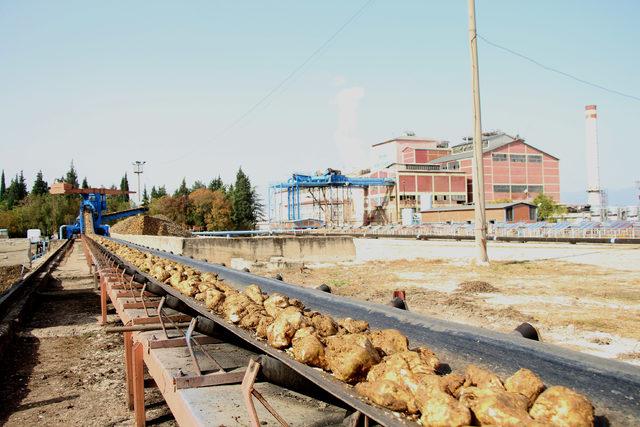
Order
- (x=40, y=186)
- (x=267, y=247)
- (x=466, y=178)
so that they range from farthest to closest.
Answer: (x=40, y=186) → (x=466, y=178) → (x=267, y=247)

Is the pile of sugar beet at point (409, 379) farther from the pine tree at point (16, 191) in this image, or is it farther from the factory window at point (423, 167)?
the pine tree at point (16, 191)

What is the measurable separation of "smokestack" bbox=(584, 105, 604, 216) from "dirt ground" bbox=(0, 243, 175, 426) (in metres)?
57.3

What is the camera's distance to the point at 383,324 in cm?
340

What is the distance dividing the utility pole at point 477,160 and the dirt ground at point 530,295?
755mm

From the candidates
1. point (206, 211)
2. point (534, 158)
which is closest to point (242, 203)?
point (206, 211)

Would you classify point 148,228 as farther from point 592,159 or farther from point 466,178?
point 592,159

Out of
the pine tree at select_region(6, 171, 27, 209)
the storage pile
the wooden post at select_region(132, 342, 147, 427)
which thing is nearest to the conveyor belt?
the wooden post at select_region(132, 342, 147, 427)

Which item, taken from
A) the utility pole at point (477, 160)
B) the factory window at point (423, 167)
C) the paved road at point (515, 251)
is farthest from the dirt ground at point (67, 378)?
the factory window at point (423, 167)

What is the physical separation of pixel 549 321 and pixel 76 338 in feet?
26.6

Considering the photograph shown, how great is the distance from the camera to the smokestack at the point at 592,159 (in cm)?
5500

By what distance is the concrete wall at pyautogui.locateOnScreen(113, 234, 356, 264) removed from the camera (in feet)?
81.3

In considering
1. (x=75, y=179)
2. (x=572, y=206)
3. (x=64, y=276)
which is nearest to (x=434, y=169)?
(x=572, y=206)

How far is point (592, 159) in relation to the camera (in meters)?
55.6

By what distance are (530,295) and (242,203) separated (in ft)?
226
